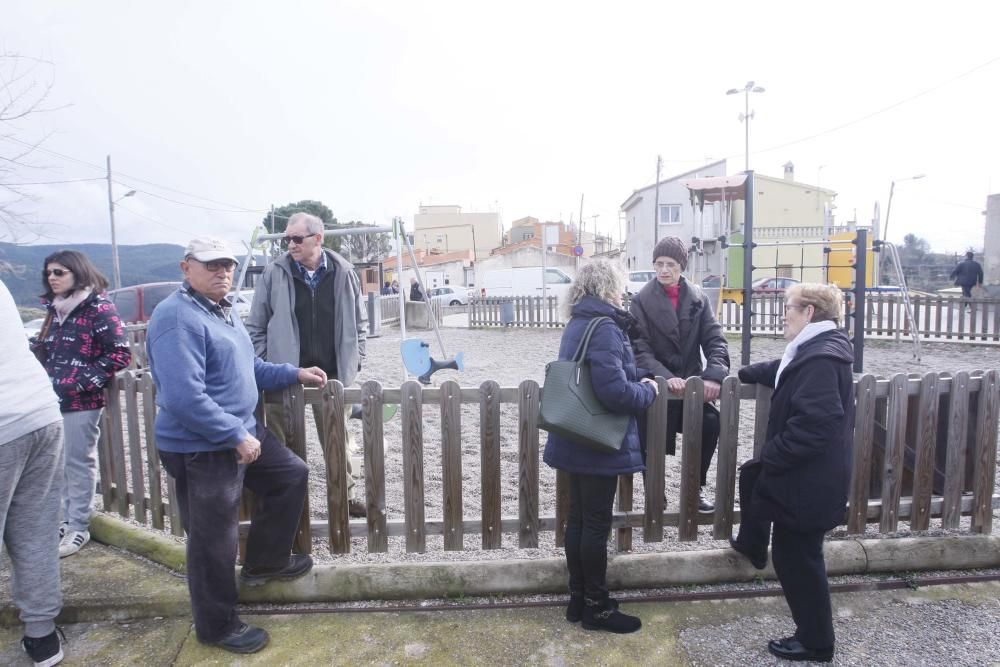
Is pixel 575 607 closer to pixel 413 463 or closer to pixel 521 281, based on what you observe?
pixel 413 463

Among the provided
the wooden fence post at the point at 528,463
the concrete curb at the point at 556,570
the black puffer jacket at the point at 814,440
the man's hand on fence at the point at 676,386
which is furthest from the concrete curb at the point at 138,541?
the black puffer jacket at the point at 814,440

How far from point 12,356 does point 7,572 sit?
4.91 feet

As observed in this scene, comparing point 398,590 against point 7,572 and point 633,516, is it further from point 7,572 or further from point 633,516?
point 7,572

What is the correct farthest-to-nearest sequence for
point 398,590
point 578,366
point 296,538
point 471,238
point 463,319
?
point 471,238
point 463,319
point 296,538
point 398,590
point 578,366

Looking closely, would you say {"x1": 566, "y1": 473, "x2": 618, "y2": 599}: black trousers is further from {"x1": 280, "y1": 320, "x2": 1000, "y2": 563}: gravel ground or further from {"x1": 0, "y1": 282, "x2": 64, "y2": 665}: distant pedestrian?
{"x1": 0, "y1": 282, "x2": 64, "y2": 665}: distant pedestrian

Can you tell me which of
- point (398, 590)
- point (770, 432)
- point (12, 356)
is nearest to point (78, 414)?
point (12, 356)

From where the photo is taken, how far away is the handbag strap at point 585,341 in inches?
104

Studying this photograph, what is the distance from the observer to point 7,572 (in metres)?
3.18

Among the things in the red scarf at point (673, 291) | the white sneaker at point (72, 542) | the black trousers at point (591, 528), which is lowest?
the white sneaker at point (72, 542)

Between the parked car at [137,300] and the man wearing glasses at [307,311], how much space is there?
A: 10.4m

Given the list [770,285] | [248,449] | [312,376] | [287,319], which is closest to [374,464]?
[312,376]

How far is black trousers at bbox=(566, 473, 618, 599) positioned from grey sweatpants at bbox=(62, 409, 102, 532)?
8.57 feet

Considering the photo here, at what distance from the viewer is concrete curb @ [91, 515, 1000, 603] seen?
3037 mm

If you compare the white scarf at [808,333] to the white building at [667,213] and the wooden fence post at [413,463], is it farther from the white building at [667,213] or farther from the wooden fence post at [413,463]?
the white building at [667,213]
